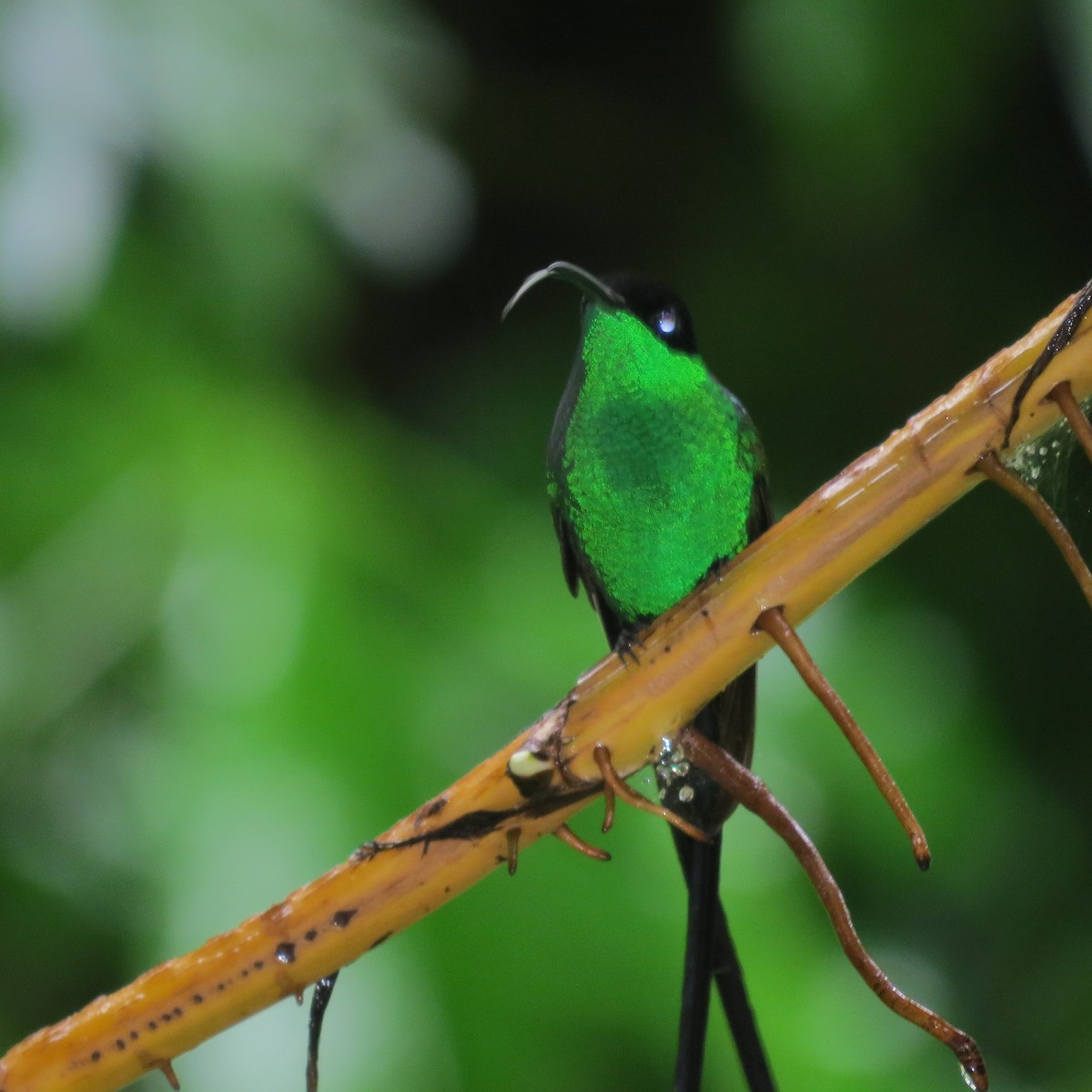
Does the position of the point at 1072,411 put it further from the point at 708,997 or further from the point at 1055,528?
the point at 708,997

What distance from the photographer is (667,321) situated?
0.83m

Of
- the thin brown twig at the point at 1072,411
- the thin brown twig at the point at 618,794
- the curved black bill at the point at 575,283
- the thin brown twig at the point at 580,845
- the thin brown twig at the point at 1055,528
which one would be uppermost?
the curved black bill at the point at 575,283

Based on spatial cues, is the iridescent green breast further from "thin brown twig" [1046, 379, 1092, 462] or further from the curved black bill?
"thin brown twig" [1046, 379, 1092, 462]

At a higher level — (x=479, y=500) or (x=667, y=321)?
(x=667, y=321)

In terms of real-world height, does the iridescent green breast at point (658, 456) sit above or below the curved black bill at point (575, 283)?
below

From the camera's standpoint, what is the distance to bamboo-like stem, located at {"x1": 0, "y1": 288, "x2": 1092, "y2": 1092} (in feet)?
1.53

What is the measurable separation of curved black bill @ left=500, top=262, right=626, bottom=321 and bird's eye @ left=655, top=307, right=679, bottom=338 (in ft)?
0.08

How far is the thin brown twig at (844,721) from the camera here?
1.32ft

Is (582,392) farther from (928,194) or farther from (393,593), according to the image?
(928,194)

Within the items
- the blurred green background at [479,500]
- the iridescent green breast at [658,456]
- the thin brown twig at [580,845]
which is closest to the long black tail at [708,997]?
the thin brown twig at [580,845]

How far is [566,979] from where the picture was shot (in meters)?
1.17

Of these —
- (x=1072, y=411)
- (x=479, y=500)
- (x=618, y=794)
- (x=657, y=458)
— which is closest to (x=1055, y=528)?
(x=1072, y=411)

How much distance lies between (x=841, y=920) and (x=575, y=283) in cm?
42

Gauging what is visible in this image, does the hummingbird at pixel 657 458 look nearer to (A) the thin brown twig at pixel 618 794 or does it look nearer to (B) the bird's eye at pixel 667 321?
(B) the bird's eye at pixel 667 321
